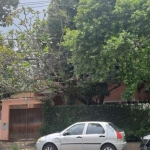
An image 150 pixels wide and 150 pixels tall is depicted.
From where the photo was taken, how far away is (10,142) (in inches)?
913

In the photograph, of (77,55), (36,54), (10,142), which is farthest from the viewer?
(10,142)

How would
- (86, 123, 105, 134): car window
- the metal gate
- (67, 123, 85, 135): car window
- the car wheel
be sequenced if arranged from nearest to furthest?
(86, 123, 105, 134): car window, (67, 123, 85, 135): car window, the car wheel, the metal gate

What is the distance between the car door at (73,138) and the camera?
A: 16.0m

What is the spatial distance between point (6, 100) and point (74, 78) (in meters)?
5.99

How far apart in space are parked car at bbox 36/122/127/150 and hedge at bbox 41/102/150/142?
438cm

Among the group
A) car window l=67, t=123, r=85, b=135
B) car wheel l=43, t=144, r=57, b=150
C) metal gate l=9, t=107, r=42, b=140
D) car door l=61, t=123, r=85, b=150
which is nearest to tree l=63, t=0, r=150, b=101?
car window l=67, t=123, r=85, b=135

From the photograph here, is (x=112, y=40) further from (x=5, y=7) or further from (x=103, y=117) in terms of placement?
(x=5, y=7)

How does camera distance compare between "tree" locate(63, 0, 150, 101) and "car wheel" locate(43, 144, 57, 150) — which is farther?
"car wheel" locate(43, 144, 57, 150)

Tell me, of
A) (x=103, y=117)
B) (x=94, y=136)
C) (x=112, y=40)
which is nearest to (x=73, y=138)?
(x=94, y=136)

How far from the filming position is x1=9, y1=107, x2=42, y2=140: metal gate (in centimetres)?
2336

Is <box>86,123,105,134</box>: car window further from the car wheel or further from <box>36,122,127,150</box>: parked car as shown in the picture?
the car wheel

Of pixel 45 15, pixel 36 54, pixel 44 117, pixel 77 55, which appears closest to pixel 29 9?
pixel 45 15

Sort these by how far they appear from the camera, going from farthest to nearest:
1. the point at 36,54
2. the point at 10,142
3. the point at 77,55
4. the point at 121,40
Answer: the point at 10,142
the point at 36,54
the point at 77,55
the point at 121,40

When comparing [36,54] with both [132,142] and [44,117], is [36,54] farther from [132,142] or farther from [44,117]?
[132,142]
